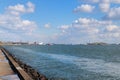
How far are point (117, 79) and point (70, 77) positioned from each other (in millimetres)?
4060

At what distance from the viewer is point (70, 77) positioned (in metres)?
24.3

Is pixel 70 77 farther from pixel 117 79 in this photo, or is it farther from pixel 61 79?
pixel 117 79

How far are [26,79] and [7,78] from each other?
2.45 metres

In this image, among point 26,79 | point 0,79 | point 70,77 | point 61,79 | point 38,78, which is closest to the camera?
point 26,79

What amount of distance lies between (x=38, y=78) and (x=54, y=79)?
218 inches

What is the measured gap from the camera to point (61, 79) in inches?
894

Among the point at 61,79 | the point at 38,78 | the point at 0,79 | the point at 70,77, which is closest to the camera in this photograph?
the point at 0,79

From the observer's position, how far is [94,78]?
77.6 feet

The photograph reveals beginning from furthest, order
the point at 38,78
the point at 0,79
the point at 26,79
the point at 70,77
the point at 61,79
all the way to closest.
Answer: the point at 70,77, the point at 61,79, the point at 38,78, the point at 0,79, the point at 26,79

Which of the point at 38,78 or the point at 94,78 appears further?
the point at 94,78

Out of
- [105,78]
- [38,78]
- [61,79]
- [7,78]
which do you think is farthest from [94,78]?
[7,78]

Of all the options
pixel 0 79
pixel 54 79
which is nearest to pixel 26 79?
pixel 0 79

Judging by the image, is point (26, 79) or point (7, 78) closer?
point (26, 79)

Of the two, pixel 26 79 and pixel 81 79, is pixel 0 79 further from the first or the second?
pixel 81 79
